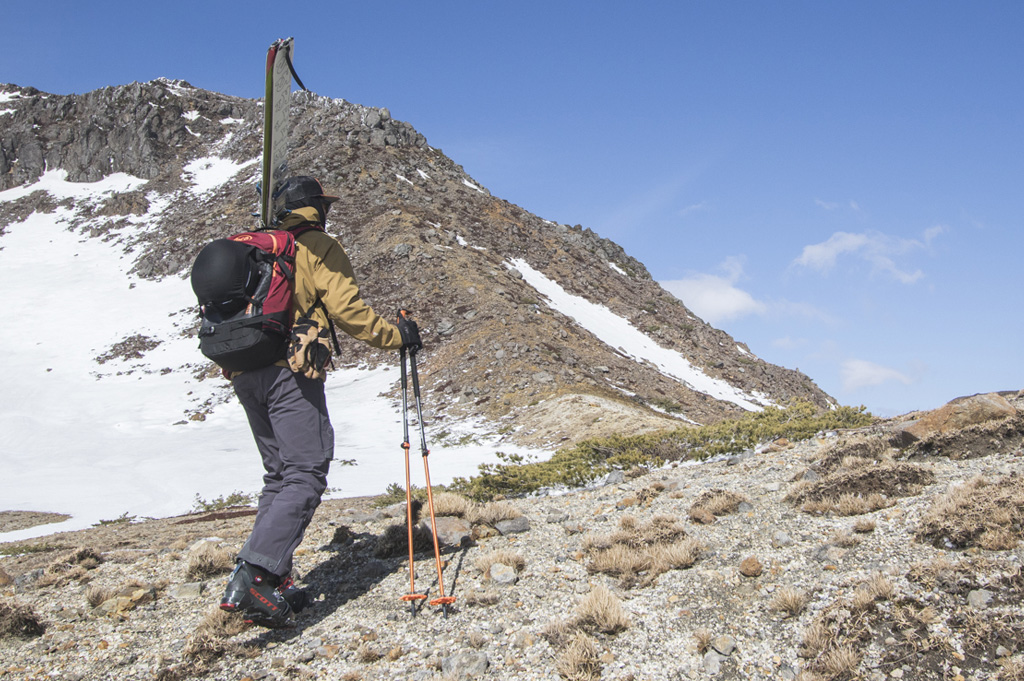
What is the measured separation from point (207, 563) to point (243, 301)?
2.91 metres

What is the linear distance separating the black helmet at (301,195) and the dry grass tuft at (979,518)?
5.22 metres

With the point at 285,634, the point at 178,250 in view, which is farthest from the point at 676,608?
the point at 178,250

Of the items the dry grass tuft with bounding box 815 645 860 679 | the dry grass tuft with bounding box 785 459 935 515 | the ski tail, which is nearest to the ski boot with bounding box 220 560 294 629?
the ski tail

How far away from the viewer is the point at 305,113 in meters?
51.3

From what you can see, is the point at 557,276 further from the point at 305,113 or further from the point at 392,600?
the point at 392,600

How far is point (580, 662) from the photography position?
12.9 ft

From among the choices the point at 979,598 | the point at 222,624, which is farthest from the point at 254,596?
the point at 979,598

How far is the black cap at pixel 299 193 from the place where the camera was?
17.0 feet

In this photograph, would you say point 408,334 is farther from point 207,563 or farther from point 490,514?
point 207,563

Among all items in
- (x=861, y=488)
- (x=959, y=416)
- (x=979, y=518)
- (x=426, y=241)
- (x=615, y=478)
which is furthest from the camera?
(x=426, y=241)

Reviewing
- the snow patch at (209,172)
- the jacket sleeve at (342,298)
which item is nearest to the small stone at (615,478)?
the jacket sleeve at (342,298)

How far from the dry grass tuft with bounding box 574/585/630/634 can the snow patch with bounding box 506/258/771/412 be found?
972 inches

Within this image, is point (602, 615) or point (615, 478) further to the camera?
point (615, 478)

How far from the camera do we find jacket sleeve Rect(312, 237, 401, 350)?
488cm
